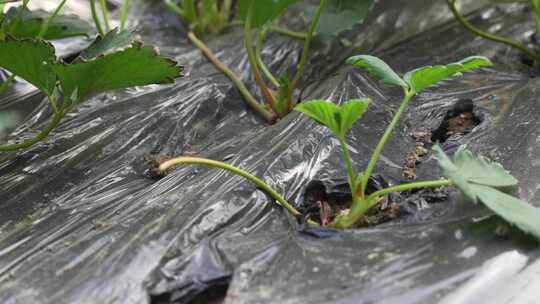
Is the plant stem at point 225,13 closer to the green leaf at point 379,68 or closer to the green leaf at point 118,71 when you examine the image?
the green leaf at point 118,71

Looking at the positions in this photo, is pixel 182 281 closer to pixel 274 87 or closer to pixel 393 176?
pixel 393 176

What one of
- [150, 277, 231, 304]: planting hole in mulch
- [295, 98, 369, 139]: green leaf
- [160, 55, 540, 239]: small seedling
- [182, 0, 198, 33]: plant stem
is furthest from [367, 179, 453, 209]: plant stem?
[182, 0, 198, 33]: plant stem

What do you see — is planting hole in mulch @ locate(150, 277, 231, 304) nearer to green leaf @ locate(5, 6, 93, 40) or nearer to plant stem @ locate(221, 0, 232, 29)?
green leaf @ locate(5, 6, 93, 40)

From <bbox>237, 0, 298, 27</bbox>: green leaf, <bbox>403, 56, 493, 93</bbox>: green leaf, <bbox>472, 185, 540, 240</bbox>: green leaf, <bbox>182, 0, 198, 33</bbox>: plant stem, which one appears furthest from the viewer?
<bbox>182, 0, 198, 33</bbox>: plant stem

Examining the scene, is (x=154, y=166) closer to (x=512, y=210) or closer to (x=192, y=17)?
(x=512, y=210)

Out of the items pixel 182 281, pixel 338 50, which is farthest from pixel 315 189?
pixel 338 50

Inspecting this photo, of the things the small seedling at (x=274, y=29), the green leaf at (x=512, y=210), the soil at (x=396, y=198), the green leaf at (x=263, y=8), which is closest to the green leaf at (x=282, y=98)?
the small seedling at (x=274, y=29)

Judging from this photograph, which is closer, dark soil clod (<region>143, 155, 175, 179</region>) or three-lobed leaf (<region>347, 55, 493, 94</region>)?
three-lobed leaf (<region>347, 55, 493, 94</region>)
